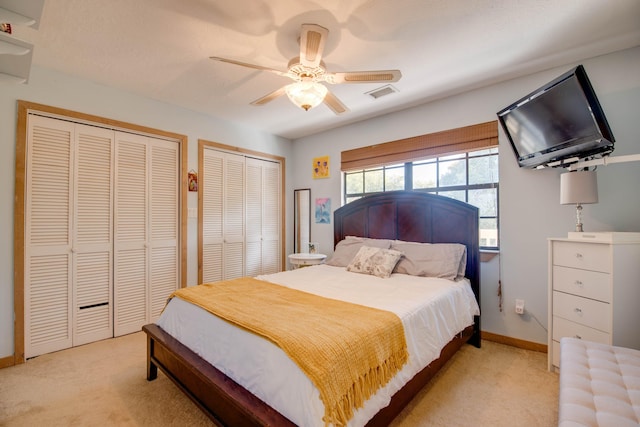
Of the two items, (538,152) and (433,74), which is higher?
(433,74)

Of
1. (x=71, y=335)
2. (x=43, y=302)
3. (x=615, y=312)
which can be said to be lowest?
(x=71, y=335)

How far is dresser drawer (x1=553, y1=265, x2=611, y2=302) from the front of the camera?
1852 millimetres

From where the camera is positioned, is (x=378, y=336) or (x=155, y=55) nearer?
(x=378, y=336)

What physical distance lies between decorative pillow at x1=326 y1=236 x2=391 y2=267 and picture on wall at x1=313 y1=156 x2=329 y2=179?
1.20m

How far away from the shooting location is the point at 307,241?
4.45 meters

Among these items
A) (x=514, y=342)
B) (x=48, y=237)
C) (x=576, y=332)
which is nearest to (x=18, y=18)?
(x=48, y=237)

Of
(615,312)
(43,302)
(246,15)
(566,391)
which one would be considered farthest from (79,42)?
(615,312)

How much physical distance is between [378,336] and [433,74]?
90.2 inches

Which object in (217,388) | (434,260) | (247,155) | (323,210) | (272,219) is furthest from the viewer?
(272,219)

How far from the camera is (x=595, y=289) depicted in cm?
190

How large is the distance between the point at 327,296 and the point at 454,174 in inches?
80.3

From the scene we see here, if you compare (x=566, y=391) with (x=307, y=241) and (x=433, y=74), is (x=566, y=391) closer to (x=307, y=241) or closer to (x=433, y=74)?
(x=433, y=74)

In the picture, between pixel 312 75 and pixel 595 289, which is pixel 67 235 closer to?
pixel 312 75

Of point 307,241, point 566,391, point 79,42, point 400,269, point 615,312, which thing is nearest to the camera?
point 566,391
